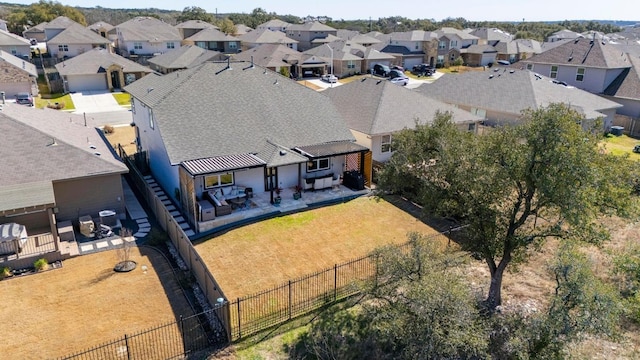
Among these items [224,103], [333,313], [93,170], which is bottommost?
[333,313]

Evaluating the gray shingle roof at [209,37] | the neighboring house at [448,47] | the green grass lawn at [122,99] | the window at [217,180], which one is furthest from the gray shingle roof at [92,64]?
the neighboring house at [448,47]

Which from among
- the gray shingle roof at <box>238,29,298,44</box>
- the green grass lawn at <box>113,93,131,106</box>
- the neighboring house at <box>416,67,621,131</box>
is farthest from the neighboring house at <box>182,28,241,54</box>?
the neighboring house at <box>416,67,621,131</box>

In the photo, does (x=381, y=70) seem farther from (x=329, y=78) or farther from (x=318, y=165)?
(x=318, y=165)

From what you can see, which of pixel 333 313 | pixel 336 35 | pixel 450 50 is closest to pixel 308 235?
pixel 333 313

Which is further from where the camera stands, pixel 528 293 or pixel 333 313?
pixel 528 293

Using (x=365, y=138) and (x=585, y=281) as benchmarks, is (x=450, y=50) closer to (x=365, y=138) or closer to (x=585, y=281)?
(x=365, y=138)

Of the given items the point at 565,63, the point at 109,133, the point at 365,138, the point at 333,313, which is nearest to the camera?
the point at 333,313

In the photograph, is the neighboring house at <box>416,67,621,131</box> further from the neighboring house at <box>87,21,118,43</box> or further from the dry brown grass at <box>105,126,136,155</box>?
the neighboring house at <box>87,21,118,43</box>
